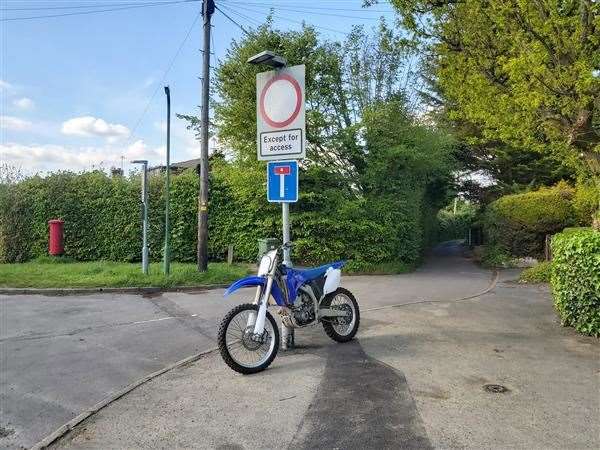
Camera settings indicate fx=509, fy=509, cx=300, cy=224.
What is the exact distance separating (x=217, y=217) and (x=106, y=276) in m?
4.94

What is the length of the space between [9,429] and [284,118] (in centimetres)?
435

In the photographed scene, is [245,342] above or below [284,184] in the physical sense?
below

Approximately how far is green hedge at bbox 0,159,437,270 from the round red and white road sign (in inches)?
337

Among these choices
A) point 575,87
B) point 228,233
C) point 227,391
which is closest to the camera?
point 227,391

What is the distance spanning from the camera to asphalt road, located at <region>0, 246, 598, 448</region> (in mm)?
3975

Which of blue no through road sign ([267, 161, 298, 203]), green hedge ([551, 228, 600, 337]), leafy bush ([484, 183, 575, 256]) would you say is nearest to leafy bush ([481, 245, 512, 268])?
leafy bush ([484, 183, 575, 256])

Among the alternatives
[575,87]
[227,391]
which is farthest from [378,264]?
[227,391]

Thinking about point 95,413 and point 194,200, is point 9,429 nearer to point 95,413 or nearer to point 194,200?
point 95,413

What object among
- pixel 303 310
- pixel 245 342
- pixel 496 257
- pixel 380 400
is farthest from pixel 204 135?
pixel 496 257

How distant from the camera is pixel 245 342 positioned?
17.9 feet

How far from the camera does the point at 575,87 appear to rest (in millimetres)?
7285

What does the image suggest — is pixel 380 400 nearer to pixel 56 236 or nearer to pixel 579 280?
pixel 579 280

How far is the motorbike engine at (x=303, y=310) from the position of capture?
609 centimetres

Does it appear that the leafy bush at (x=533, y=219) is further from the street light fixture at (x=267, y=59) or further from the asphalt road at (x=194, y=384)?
the street light fixture at (x=267, y=59)
